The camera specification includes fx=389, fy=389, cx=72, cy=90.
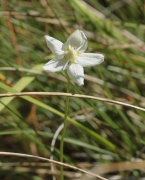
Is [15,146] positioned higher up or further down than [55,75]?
further down

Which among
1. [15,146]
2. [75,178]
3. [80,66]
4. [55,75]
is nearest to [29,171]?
[75,178]

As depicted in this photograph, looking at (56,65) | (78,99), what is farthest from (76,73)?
(78,99)

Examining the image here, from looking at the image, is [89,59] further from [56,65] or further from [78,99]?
[78,99]

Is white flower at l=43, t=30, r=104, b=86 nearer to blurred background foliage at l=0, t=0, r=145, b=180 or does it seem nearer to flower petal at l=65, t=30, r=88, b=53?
flower petal at l=65, t=30, r=88, b=53

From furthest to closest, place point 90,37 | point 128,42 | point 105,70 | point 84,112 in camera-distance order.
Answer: point 90,37 → point 128,42 → point 105,70 → point 84,112

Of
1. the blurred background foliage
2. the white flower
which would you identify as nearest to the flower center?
the white flower

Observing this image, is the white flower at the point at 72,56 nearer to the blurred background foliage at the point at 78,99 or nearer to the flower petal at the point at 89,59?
the flower petal at the point at 89,59

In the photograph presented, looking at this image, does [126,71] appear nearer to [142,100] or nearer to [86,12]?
[142,100]

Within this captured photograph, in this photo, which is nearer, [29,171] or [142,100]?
[29,171]
